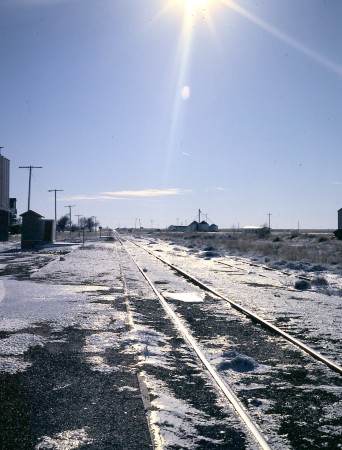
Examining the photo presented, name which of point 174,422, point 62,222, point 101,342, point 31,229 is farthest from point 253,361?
point 62,222

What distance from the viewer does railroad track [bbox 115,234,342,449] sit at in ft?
18.1

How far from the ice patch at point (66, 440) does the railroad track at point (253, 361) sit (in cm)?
149

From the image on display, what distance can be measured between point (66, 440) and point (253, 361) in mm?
3619

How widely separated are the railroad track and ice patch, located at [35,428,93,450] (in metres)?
1.49

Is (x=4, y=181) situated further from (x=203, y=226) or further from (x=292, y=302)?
(x=203, y=226)

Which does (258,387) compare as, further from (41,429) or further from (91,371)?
(41,429)

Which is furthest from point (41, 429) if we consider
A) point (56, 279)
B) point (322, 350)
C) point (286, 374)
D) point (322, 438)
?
point (56, 279)

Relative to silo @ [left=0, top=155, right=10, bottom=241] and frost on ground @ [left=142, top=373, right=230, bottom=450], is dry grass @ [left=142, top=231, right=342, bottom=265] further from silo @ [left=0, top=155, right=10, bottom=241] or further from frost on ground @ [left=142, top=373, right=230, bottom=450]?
frost on ground @ [left=142, top=373, right=230, bottom=450]

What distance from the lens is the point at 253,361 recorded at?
774 centimetres

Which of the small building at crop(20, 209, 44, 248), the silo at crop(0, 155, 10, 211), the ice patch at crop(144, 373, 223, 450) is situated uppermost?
the silo at crop(0, 155, 10, 211)

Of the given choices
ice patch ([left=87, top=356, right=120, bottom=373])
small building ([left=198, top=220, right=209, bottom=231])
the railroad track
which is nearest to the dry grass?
the railroad track

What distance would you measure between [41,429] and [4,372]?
2.17 metres

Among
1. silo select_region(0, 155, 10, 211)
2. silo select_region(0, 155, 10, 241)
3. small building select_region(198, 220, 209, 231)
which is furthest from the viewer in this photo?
small building select_region(198, 220, 209, 231)

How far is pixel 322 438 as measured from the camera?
4926 millimetres
